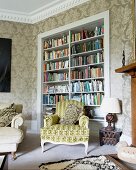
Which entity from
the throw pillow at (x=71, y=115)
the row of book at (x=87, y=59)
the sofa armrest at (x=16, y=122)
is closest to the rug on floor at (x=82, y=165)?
the sofa armrest at (x=16, y=122)

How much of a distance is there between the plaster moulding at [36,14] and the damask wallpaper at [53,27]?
107 mm

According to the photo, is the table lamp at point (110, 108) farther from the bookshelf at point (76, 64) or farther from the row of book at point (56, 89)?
the row of book at point (56, 89)

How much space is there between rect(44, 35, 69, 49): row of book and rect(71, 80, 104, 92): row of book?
1101mm

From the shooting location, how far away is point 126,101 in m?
3.85

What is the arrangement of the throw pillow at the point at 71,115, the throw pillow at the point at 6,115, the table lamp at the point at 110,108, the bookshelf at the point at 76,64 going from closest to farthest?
the throw pillow at the point at 6,115, the throw pillow at the point at 71,115, the table lamp at the point at 110,108, the bookshelf at the point at 76,64

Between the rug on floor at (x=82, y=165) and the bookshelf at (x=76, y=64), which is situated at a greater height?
the bookshelf at (x=76, y=64)

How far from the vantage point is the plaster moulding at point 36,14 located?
553 centimetres

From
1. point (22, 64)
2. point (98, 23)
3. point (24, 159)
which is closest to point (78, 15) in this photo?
point (98, 23)

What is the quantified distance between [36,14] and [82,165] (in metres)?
4.53

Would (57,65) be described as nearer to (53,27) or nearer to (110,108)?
(53,27)

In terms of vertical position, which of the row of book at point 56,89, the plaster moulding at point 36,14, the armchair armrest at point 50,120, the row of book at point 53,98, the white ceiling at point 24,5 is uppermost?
the white ceiling at point 24,5

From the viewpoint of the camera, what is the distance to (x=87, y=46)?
5.14 m

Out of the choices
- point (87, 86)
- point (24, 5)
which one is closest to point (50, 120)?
point (87, 86)

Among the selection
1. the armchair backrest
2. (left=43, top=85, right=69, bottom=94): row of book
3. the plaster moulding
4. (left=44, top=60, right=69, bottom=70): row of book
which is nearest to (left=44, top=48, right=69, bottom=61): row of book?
(left=44, top=60, right=69, bottom=70): row of book
